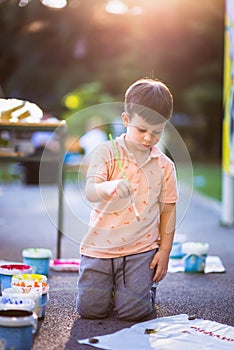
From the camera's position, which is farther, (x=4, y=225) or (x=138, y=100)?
(x=4, y=225)

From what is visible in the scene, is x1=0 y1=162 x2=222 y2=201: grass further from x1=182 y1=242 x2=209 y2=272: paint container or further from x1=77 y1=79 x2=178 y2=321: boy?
x1=77 y1=79 x2=178 y2=321: boy

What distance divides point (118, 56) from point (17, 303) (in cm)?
1484

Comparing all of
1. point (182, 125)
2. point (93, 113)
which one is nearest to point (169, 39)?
point (93, 113)

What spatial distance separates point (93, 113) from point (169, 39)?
2891 millimetres

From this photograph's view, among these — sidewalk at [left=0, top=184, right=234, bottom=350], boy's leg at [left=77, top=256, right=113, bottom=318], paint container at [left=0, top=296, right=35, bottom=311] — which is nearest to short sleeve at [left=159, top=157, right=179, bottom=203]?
boy's leg at [left=77, top=256, right=113, bottom=318]

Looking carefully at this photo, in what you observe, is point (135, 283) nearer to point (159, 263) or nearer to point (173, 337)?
point (159, 263)

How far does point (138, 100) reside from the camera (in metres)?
3.13

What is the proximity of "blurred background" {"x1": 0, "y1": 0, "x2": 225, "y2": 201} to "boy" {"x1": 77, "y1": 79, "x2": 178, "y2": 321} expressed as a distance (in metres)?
0.36

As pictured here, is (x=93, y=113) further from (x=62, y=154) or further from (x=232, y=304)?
(x=232, y=304)

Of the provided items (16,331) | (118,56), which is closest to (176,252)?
(16,331)

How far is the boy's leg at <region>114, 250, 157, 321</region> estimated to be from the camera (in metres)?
3.07

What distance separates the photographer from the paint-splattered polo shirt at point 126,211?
3125 millimetres

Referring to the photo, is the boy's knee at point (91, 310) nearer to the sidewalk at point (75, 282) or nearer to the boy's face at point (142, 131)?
the sidewalk at point (75, 282)

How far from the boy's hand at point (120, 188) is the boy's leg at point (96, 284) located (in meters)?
0.37
